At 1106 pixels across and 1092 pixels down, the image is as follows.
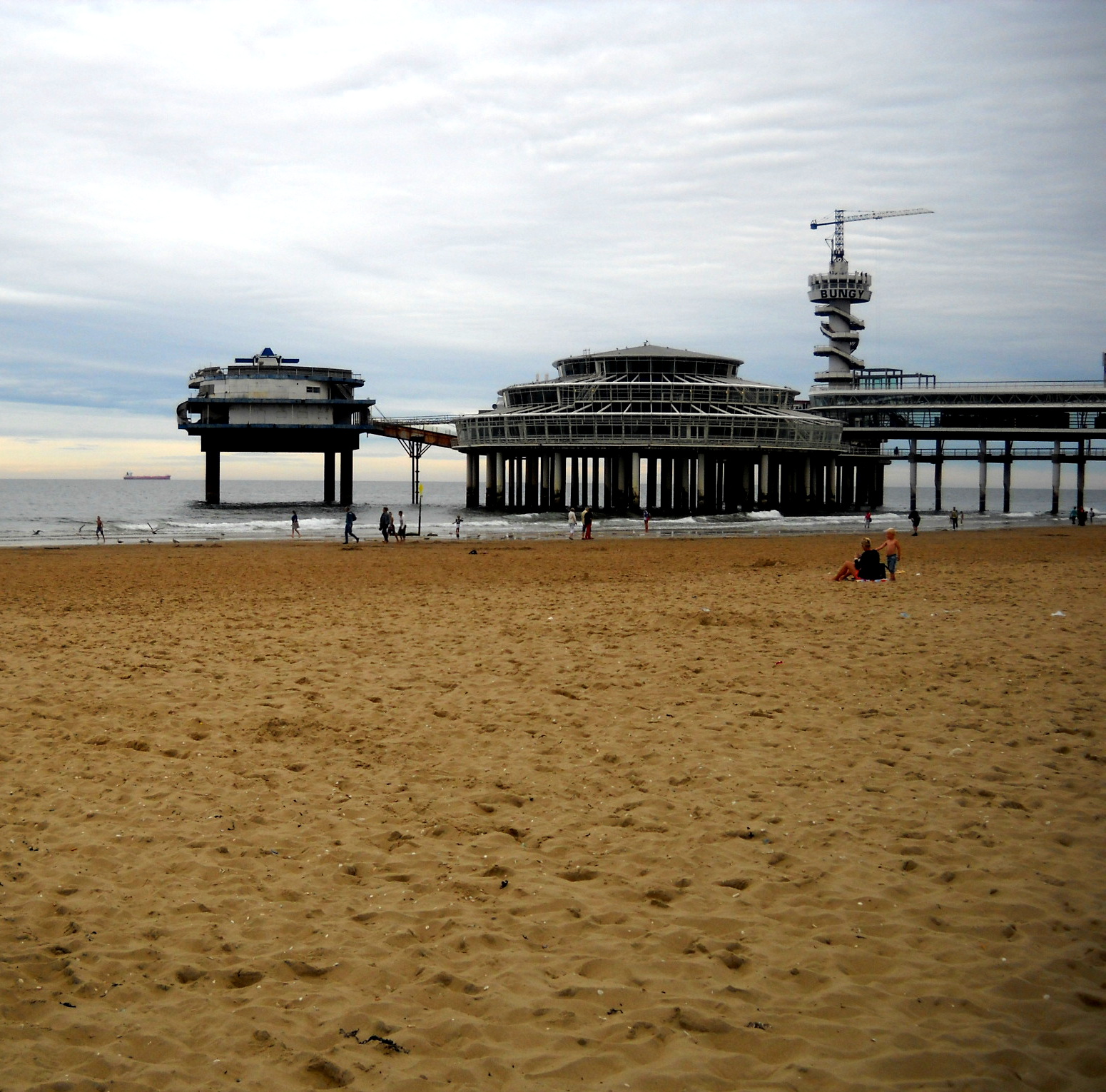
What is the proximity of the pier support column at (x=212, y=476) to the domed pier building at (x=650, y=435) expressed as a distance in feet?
67.0

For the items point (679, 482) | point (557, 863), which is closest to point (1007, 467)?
point (679, 482)

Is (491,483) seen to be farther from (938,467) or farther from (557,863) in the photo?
(557,863)

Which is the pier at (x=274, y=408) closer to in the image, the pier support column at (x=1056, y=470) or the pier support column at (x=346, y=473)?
the pier support column at (x=346, y=473)

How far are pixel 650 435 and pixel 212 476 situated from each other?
38.2m

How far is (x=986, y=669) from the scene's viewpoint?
1001 cm

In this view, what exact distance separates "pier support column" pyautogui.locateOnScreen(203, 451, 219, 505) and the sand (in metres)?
72.2

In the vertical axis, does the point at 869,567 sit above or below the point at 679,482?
below

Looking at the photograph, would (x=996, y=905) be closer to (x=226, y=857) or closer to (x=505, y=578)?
(x=226, y=857)

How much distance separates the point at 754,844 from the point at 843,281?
104446mm

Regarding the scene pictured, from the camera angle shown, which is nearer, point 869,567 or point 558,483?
point 869,567

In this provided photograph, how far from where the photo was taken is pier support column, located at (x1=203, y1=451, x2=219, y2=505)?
265 feet

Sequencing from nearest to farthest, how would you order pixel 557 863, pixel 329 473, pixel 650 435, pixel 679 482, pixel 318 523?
pixel 557 863
pixel 318 523
pixel 650 435
pixel 679 482
pixel 329 473

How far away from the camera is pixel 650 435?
2763 inches

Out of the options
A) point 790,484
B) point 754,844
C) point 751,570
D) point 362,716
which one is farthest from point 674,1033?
point 790,484
